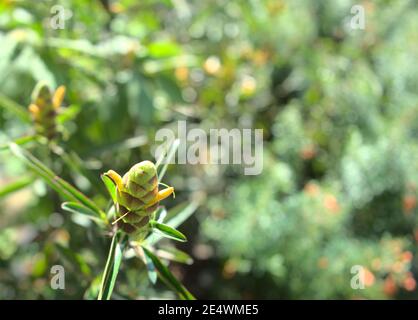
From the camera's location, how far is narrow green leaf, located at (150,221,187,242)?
2.54ft

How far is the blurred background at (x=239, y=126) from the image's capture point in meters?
1.27

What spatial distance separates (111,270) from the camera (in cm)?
78

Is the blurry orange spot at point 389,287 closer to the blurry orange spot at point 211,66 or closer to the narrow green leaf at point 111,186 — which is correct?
the blurry orange spot at point 211,66

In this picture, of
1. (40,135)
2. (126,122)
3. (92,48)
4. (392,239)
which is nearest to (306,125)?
(392,239)

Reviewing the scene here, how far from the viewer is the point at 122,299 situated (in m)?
0.99

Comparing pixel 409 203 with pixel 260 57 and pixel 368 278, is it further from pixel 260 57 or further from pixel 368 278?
pixel 260 57

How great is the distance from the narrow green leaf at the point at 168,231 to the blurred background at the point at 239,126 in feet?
0.88

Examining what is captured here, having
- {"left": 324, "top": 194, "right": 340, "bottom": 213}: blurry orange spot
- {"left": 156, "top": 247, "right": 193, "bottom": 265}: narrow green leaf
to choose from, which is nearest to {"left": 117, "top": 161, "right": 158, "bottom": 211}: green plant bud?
{"left": 156, "top": 247, "right": 193, "bottom": 265}: narrow green leaf

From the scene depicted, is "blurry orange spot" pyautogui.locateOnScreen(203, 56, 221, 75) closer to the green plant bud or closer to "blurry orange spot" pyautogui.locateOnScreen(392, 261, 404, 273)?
"blurry orange spot" pyautogui.locateOnScreen(392, 261, 404, 273)

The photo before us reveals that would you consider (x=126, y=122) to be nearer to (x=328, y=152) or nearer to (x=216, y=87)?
(x=216, y=87)

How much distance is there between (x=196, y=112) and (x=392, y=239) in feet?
2.14

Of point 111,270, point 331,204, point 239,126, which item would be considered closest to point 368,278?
point 331,204

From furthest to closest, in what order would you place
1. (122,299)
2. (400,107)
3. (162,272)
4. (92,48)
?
(400,107)
(92,48)
(122,299)
(162,272)

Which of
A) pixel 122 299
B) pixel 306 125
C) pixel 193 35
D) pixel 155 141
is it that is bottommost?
pixel 122 299
